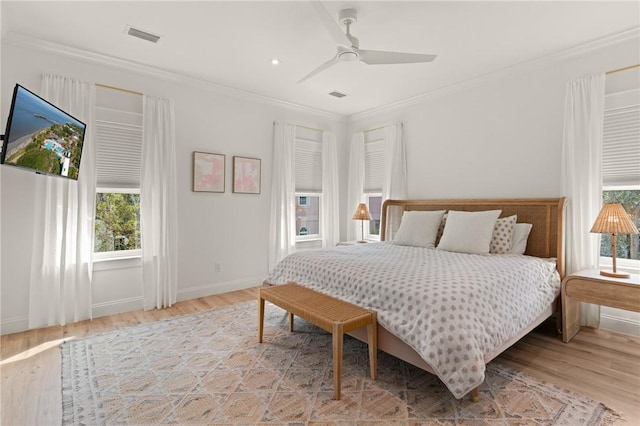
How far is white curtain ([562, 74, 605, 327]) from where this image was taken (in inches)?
121

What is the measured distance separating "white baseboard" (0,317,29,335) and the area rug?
732 millimetres

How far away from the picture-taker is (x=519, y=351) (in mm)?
2656

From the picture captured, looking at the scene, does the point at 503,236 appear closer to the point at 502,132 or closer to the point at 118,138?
the point at 502,132

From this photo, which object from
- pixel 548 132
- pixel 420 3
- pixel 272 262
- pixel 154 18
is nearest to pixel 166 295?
pixel 272 262

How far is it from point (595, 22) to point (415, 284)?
2.75 meters

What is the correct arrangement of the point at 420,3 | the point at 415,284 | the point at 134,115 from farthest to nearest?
the point at 134,115, the point at 420,3, the point at 415,284

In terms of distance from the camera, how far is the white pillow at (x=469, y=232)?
3.32 metres

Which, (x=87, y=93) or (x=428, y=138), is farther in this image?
(x=428, y=138)

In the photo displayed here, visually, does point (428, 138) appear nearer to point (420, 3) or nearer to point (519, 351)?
point (420, 3)

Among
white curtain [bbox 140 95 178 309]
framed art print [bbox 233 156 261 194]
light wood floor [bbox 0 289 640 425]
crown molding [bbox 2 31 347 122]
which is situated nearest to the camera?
light wood floor [bbox 0 289 640 425]

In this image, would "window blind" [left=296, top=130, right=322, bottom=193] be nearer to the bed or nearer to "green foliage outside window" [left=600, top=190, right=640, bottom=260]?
the bed

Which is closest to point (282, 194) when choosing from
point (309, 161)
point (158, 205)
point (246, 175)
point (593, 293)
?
point (246, 175)

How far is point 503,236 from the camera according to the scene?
3.37 metres

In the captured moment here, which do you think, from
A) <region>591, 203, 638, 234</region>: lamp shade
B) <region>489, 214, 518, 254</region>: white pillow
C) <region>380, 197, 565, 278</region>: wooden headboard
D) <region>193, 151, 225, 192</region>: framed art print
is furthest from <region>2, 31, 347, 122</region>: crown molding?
<region>591, 203, 638, 234</region>: lamp shade
